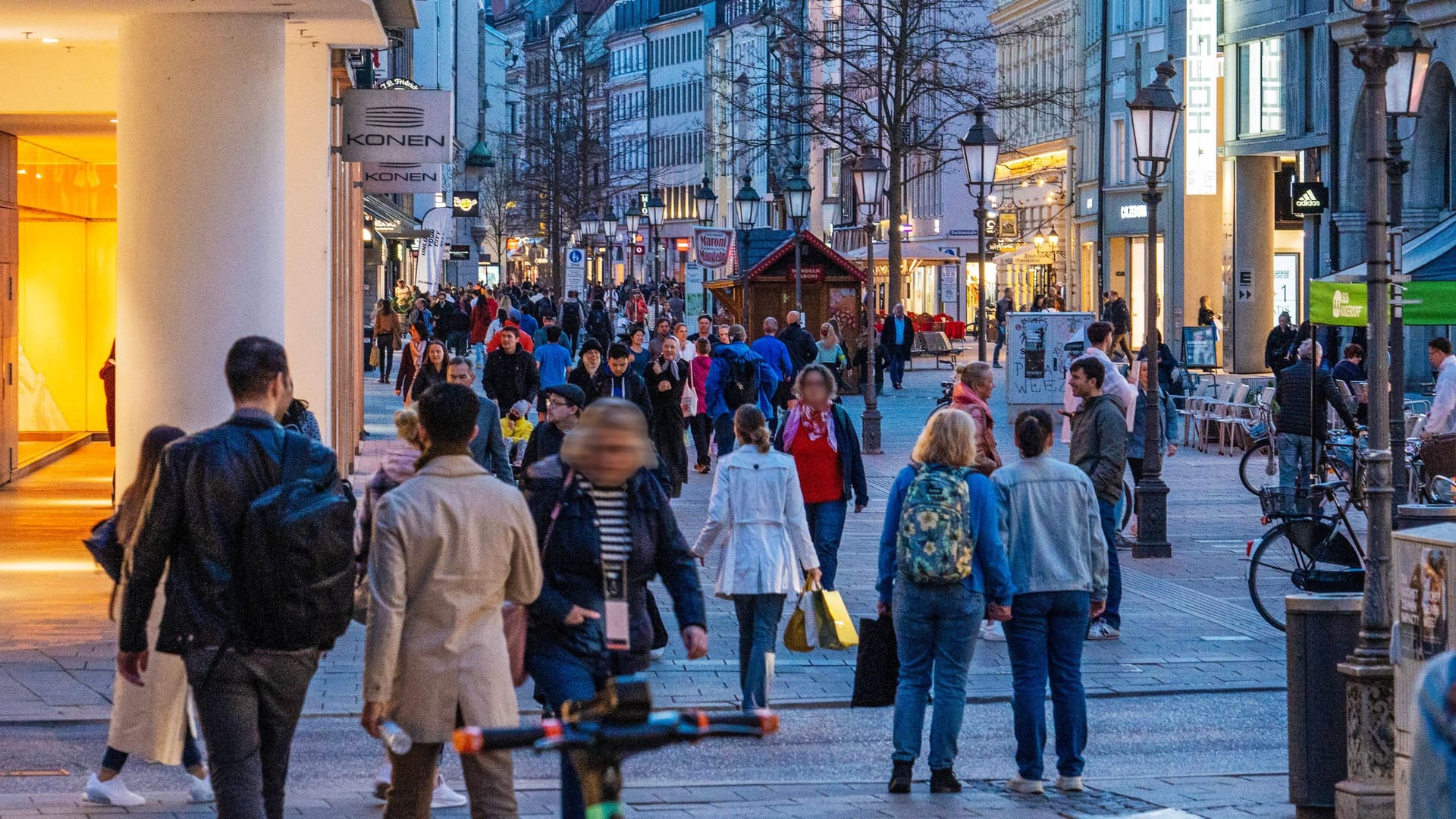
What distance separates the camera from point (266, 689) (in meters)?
6.02

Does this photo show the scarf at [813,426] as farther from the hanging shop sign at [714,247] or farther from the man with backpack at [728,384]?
the hanging shop sign at [714,247]

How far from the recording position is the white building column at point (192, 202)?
13.7m

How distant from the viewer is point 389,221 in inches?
1757

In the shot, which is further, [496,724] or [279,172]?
[279,172]

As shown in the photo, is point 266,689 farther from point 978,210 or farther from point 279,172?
point 978,210

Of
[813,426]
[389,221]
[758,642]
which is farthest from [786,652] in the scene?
[389,221]

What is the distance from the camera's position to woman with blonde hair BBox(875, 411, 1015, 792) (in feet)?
28.3

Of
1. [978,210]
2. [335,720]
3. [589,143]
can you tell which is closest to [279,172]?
[335,720]

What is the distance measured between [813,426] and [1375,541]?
3.95 meters

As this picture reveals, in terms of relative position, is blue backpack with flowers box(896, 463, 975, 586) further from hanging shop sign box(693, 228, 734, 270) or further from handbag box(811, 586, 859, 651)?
hanging shop sign box(693, 228, 734, 270)

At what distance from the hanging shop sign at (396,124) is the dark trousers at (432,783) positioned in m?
13.8

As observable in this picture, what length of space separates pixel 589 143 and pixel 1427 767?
66.9m

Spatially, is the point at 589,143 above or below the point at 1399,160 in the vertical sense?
above

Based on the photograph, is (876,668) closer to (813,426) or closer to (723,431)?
(813,426)
